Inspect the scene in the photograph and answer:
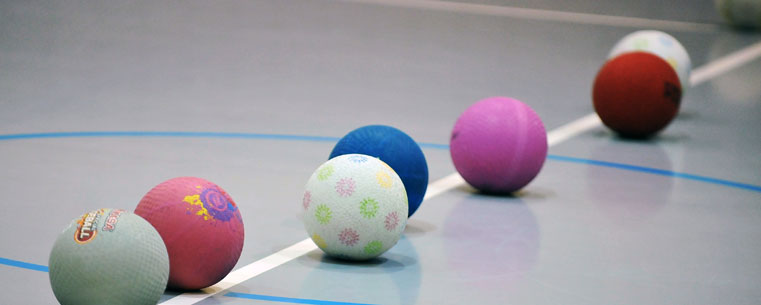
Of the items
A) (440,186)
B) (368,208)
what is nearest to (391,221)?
(368,208)

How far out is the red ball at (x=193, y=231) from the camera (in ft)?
20.4

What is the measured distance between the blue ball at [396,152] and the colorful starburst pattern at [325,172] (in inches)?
33.6

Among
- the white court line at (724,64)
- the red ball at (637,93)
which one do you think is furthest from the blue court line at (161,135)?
the white court line at (724,64)

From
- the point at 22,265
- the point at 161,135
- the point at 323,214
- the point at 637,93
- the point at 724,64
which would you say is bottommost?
the point at 724,64

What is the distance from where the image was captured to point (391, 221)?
710cm

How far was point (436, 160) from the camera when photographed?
421 inches

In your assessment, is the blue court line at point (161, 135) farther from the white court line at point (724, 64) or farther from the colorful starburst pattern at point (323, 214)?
the white court line at point (724, 64)

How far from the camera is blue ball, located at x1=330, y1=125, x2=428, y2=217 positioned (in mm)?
8125

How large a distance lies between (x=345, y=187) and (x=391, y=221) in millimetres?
337

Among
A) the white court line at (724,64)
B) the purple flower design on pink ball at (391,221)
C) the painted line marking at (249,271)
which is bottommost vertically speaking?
the white court line at (724,64)

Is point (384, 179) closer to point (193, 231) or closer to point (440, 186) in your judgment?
point (193, 231)

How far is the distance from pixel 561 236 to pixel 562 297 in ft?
5.02

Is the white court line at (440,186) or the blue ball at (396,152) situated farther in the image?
the blue ball at (396,152)

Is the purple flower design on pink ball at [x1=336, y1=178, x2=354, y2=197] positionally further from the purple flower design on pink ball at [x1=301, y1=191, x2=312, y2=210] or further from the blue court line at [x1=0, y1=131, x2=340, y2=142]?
the blue court line at [x1=0, y1=131, x2=340, y2=142]
